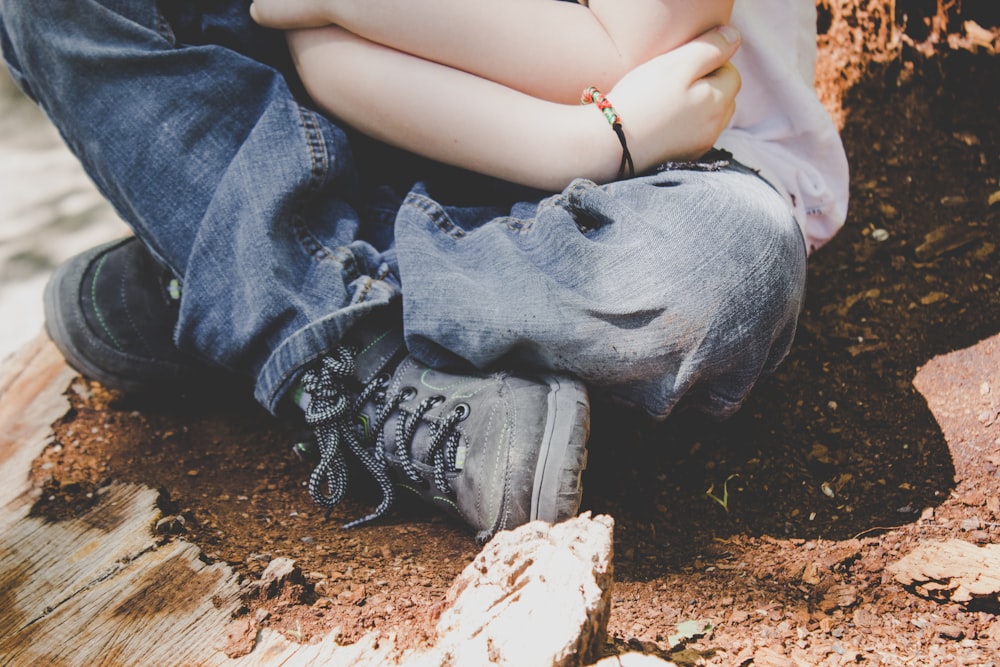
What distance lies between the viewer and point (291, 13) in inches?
48.8

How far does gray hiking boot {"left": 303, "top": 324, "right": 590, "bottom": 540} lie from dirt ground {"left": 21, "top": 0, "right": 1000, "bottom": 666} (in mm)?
87

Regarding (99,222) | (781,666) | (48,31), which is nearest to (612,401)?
(781,666)

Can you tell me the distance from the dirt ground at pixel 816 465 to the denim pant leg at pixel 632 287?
0.17 metres

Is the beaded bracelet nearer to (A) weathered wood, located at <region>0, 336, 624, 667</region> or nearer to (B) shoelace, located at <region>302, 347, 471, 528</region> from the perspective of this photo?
(B) shoelace, located at <region>302, 347, 471, 528</region>

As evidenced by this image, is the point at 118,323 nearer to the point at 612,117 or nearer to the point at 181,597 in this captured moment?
the point at 181,597

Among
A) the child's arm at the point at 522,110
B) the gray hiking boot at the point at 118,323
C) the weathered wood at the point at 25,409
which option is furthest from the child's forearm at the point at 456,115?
the weathered wood at the point at 25,409

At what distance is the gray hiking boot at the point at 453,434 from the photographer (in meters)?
1.05

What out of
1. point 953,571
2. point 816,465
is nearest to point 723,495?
point 816,465

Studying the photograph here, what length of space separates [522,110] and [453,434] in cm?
50

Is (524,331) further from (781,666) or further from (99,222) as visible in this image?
(99,222)

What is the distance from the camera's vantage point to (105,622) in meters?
1.00

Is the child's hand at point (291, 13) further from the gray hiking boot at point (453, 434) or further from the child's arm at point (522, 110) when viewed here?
the gray hiking boot at point (453, 434)

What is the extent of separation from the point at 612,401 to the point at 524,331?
20 cm

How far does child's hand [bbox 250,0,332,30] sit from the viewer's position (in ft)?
4.01
